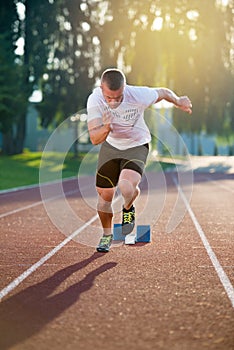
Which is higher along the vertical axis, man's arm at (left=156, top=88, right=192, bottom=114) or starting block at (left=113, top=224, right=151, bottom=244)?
man's arm at (left=156, top=88, right=192, bottom=114)

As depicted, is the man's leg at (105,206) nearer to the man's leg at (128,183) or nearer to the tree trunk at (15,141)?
the man's leg at (128,183)

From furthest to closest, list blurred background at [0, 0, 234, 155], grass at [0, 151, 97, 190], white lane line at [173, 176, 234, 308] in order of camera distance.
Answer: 1. blurred background at [0, 0, 234, 155]
2. grass at [0, 151, 97, 190]
3. white lane line at [173, 176, 234, 308]

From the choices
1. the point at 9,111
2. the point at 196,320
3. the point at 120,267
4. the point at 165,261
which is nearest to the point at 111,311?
the point at 196,320

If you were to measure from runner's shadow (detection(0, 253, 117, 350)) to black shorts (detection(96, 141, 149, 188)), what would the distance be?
5.20ft

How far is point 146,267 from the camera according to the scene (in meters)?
7.38

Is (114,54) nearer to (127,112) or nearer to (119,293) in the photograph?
(127,112)

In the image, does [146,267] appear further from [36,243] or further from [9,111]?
[9,111]

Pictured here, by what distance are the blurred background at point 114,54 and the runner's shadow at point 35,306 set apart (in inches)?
1081

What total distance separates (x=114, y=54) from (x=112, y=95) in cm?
3439

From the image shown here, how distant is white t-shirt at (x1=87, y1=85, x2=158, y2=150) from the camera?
292 inches

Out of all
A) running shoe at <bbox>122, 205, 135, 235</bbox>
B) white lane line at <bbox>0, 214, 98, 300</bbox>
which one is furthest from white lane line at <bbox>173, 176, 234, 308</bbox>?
white lane line at <bbox>0, 214, 98, 300</bbox>

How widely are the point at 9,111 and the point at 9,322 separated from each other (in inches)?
1218

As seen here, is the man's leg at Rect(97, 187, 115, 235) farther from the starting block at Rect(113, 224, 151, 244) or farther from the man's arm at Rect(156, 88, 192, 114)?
the man's arm at Rect(156, 88, 192, 114)

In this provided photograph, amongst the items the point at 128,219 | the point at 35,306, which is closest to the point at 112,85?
the point at 128,219
